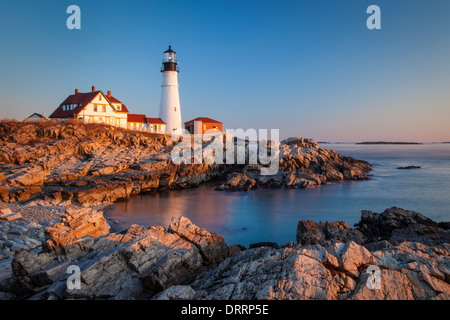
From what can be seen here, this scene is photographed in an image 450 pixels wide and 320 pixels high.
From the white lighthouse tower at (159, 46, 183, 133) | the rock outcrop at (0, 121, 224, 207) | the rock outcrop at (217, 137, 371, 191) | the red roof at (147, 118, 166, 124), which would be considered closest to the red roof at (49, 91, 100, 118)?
the rock outcrop at (0, 121, 224, 207)

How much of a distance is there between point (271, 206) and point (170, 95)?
64.2ft

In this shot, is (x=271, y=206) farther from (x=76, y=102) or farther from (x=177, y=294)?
(x=76, y=102)

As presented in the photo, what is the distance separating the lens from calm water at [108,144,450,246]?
1194 cm

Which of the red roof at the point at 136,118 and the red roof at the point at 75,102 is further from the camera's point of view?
the red roof at the point at 136,118

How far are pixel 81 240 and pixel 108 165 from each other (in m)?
14.1

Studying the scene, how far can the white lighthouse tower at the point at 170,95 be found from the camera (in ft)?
97.5

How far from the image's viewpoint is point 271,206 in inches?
611

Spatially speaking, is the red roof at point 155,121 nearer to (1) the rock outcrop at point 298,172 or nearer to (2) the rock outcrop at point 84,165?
(2) the rock outcrop at point 84,165

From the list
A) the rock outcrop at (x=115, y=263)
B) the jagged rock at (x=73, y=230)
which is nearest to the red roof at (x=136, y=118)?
the jagged rock at (x=73, y=230)

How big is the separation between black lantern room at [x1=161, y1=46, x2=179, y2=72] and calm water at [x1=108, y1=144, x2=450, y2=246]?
615 inches

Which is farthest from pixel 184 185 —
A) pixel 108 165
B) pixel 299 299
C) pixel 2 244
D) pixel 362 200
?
pixel 299 299

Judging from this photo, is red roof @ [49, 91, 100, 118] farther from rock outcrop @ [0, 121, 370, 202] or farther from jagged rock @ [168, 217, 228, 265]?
jagged rock @ [168, 217, 228, 265]

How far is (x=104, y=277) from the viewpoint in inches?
183

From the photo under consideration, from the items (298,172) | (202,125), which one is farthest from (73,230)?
(202,125)
